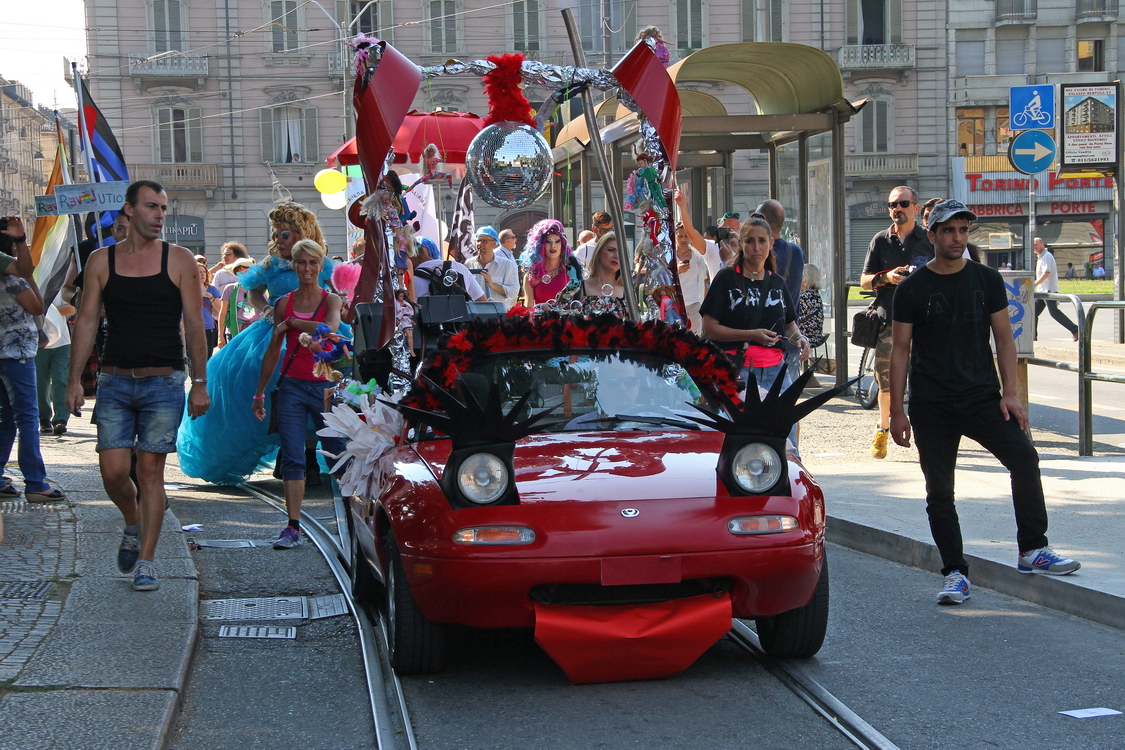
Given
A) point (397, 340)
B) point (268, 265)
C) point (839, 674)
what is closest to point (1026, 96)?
point (268, 265)

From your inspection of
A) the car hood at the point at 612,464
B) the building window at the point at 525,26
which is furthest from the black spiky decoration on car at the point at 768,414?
the building window at the point at 525,26

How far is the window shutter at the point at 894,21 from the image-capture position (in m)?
47.9

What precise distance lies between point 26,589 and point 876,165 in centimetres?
4556

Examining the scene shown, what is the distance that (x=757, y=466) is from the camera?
468 centimetres

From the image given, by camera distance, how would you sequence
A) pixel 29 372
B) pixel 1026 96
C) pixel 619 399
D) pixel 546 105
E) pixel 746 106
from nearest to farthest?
pixel 619 399
pixel 29 372
pixel 546 105
pixel 1026 96
pixel 746 106

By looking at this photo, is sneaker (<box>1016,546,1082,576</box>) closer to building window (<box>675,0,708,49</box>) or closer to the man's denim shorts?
the man's denim shorts

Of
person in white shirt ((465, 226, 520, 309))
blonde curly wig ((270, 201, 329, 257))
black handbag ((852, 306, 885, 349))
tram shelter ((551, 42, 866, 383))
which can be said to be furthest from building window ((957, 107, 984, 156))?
blonde curly wig ((270, 201, 329, 257))

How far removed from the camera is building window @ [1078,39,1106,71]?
51000 millimetres

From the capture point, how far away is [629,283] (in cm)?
845

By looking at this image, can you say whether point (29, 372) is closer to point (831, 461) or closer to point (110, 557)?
point (110, 557)

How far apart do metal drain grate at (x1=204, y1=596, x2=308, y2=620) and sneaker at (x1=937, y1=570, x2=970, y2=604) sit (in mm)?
2926

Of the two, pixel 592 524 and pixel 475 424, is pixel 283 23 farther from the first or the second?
pixel 592 524

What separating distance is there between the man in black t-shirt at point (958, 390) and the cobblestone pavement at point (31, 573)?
3.83 m

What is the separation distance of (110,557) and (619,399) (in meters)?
2.98
